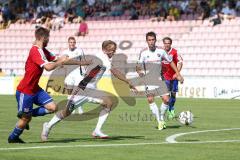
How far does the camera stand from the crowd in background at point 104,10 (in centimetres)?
4175

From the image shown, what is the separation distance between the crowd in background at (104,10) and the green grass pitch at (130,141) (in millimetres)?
19990

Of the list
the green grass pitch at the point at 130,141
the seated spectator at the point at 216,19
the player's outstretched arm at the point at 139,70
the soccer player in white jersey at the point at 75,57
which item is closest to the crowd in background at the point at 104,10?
the seated spectator at the point at 216,19

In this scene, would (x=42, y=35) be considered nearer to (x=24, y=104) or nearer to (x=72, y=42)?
(x=24, y=104)

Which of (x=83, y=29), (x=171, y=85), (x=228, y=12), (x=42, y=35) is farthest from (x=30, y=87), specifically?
(x=83, y=29)

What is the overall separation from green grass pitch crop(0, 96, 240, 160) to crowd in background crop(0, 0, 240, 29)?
20.0 m

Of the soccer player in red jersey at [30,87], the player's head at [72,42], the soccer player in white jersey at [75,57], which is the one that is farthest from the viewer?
the soccer player in white jersey at [75,57]

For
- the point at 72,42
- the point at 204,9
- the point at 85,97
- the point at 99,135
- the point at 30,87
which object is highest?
the point at 204,9

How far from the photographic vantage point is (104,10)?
46.9 meters

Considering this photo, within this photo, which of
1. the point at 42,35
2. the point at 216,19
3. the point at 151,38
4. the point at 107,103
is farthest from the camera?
the point at 216,19

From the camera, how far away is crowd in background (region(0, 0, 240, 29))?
137 feet

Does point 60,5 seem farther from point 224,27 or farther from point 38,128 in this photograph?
point 38,128

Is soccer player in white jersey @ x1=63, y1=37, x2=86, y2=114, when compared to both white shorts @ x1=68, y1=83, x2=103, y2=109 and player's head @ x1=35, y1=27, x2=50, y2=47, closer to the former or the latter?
white shorts @ x1=68, y1=83, x2=103, y2=109

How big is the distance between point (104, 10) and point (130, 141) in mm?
33470

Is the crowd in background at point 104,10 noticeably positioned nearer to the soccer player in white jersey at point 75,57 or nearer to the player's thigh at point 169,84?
the soccer player in white jersey at point 75,57
